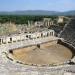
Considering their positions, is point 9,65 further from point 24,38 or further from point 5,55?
point 24,38

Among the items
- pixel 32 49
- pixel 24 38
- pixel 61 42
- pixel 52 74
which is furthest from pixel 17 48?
pixel 52 74

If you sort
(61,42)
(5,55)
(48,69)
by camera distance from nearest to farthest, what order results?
(48,69)
(5,55)
(61,42)

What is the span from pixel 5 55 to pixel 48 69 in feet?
26.1

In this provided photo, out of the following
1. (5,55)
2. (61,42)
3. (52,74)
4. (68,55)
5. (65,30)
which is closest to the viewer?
(52,74)

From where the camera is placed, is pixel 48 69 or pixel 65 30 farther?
pixel 65 30

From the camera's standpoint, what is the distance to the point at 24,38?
3891 centimetres

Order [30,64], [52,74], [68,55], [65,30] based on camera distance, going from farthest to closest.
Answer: [65,30] → [68,55] → [30,64] → [52,74]

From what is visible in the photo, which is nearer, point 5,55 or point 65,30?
point 5,55

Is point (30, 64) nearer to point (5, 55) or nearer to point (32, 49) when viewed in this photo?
point (5, 55)

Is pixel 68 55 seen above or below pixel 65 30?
below

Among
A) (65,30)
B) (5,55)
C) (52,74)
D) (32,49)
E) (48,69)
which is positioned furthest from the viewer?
(65,30)

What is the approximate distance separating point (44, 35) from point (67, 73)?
21266 mm

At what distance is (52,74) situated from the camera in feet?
69.3

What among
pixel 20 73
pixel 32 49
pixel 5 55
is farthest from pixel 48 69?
pixel 32 49
